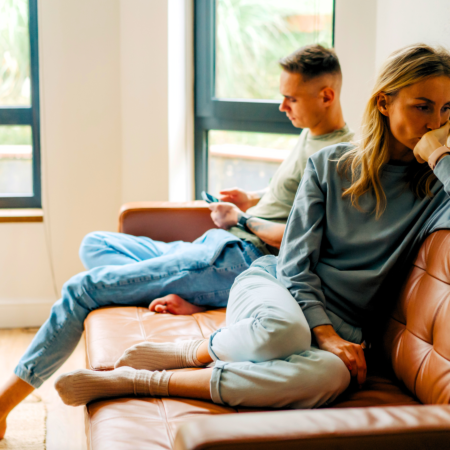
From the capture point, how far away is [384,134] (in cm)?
136

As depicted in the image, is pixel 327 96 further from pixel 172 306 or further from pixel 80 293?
pixel 80 293

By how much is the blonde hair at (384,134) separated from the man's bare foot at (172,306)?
712 mm

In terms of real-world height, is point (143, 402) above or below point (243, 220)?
below

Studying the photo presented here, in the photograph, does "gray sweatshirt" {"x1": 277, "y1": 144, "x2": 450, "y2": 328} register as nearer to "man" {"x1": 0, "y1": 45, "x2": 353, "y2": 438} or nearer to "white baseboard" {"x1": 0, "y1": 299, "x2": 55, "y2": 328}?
"man" {"x1": 0, "y1": 45, "x2": 353, "y2": 438}

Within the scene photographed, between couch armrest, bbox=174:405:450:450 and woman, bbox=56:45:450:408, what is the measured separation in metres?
0.37

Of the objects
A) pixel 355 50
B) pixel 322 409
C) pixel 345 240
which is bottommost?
pixel 322 409

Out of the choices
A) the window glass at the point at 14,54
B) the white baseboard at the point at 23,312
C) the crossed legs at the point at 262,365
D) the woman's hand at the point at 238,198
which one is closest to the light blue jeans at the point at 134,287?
the woman's hand at the point at 238,198

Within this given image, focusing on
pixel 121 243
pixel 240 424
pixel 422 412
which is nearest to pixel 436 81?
pixel 422 412

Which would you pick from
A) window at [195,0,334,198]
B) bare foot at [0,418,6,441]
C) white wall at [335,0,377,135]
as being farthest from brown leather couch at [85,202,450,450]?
white wall at [335,0,377,135]

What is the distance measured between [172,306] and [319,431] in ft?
3.64

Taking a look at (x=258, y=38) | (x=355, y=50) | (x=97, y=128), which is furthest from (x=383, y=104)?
(x=97, y=128)

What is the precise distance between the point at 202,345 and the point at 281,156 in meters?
1.52

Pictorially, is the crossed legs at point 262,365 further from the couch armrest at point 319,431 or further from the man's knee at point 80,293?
the man's knee at point 80,293

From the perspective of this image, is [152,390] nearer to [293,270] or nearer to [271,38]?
[293,270]
